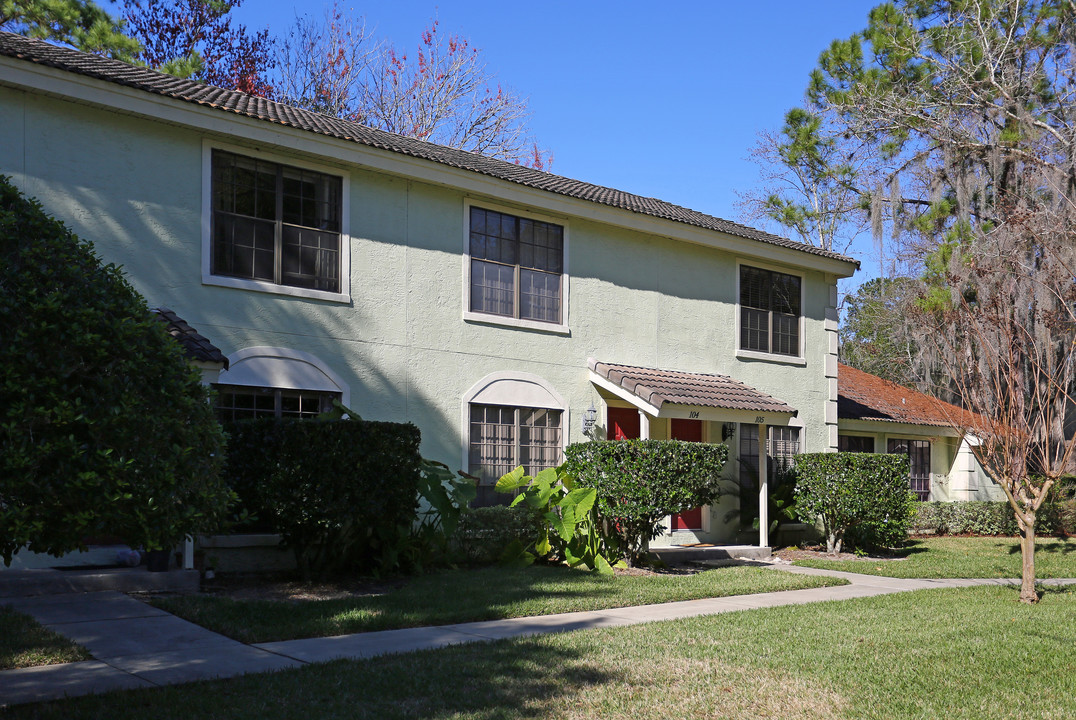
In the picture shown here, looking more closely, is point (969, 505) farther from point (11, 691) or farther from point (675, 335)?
point (11, 691)

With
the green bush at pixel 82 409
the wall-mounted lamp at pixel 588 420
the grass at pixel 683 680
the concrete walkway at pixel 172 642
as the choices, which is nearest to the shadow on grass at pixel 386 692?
the grass at pixel 683 680

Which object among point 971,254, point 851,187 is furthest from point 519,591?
point 851,187

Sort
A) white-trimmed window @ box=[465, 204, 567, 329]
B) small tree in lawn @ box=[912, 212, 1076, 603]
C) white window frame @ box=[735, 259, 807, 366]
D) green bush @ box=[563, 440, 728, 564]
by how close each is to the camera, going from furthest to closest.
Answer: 1. white window frame @ box=[735, 259, 807, 366]
2. white-trimmed window @ box=[465, 204, 567, 329]
3. green bush @ box=[563, 440, 728, 564]
4. small tree in lawn @ box=[912, 212, 1076, 603]

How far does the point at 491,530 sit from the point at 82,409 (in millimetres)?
8041

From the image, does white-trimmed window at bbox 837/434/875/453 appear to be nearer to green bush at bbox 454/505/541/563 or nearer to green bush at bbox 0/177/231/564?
green bush at bbox 454/505/541/563

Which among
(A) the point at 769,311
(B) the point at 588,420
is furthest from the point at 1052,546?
(B) the point at 588,420

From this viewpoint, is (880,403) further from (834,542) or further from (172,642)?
(172,642)

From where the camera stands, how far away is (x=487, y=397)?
1345 centimetres

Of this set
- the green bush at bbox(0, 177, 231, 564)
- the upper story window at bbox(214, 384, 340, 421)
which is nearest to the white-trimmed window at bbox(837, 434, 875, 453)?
the upper story window at bbox(214, 384, 340, 421)

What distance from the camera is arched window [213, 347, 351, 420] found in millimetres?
10969

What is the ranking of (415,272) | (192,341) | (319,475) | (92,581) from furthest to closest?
(415,272) < (192,341) < (319,475) < (92,581)

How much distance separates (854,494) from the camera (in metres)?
15.0

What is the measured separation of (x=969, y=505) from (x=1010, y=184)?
7194 millimetres

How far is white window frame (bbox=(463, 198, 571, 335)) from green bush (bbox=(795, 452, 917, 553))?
486cm
